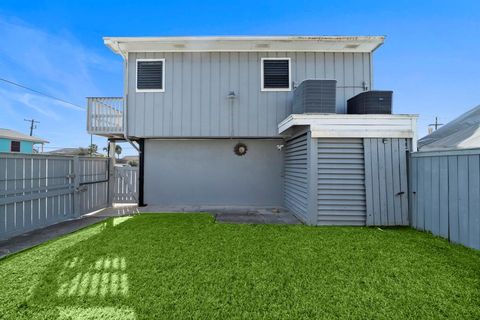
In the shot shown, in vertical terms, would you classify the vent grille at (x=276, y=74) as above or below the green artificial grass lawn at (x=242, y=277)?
above

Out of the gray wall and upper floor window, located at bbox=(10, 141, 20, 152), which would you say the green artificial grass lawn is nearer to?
the gray wall

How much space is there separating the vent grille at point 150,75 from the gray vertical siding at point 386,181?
247 inches

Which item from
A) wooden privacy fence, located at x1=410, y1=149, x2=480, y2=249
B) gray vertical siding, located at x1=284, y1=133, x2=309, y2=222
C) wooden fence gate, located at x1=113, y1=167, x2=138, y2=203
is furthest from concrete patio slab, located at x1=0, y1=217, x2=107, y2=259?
wooden privacy fence, located at x1=410, y1=149, x2=480, y2=249

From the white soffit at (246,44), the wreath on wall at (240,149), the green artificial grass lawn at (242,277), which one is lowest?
the green artificial grass lawn at (242,277)

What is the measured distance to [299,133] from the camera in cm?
615

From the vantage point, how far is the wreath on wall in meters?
7.92

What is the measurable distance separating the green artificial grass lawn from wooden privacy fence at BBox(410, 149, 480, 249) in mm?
331

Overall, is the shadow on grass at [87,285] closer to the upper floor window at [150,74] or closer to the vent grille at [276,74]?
the upper floor window at [150,74]

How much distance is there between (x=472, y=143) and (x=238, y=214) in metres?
5.20

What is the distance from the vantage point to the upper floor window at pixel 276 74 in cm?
734

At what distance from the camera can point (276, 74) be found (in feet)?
24.2

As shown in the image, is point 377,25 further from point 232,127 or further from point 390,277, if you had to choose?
point 390,277

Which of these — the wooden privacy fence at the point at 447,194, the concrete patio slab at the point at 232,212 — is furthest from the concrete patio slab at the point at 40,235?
the wooden privacy fence at the point at 447,194

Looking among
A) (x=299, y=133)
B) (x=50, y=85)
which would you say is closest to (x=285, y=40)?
(x=299, y=133)
